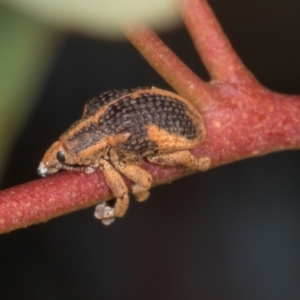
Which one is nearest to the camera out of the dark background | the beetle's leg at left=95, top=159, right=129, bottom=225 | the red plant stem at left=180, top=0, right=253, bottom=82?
the beetle's leg at left=95, top=159, right=129, bottom=225

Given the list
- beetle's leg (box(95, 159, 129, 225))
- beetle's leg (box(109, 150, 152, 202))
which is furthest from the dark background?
beetle's leg (box(109, 150, 152, 202))

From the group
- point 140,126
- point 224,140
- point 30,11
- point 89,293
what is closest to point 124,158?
point 140,126

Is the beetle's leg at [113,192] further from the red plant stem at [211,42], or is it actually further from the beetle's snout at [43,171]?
the red plant stem at [211,42]

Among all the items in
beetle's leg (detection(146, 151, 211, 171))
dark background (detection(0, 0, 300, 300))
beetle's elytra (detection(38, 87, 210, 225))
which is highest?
beetle's elytra (detection(38, 87, 210, 225))

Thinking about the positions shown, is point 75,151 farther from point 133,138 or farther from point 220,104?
point 220,104

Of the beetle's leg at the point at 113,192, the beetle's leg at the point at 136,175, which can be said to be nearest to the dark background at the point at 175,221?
the beetle's leg at the point at 113,192

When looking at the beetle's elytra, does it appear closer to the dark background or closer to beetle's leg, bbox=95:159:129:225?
beetle's leg, bbox=95:159:129:225
